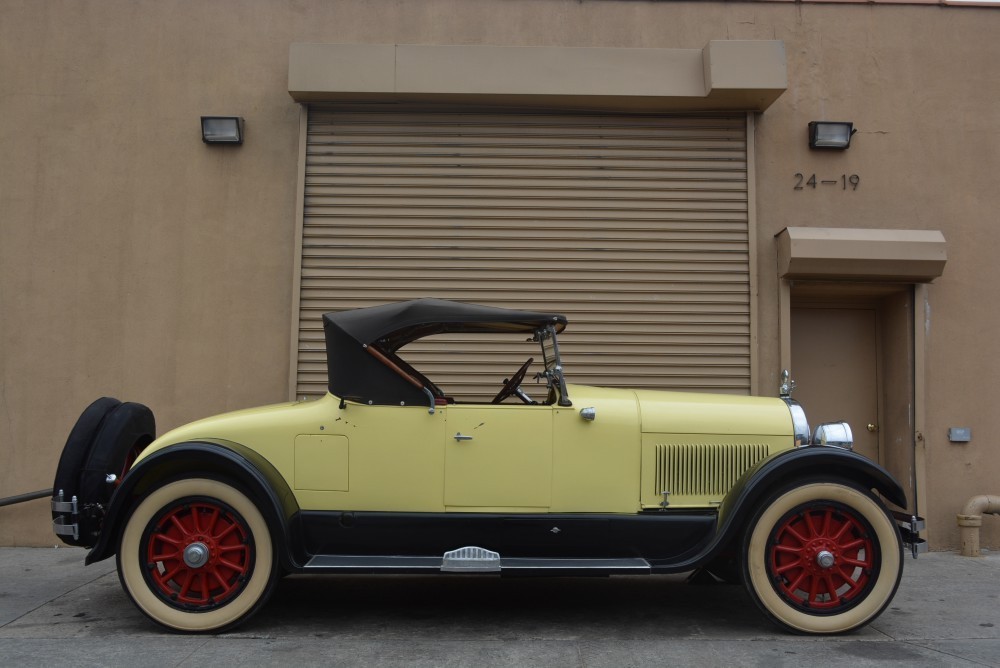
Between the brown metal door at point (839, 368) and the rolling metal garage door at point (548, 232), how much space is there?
75cm

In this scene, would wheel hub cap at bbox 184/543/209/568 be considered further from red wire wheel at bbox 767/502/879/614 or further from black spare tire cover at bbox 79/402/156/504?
red wire wheel at bbox 767/502/879/614

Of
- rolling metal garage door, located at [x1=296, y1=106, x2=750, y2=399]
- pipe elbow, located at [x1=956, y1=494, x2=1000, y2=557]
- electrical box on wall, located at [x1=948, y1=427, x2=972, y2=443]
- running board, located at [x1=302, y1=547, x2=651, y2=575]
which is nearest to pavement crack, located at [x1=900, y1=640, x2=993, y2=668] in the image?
running board, located at [x1=302, y1=547, x2=651, y2=575]

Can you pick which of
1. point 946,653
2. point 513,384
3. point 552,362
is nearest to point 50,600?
point 513,384

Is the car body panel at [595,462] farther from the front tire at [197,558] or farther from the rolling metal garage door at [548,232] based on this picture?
the rolling metal garage door at [548,232]

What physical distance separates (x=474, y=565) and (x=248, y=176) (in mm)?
4525

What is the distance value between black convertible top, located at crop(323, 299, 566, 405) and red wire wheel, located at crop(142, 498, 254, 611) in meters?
0.97

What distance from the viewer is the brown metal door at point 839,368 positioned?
762 centimetres

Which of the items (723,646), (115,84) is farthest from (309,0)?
(723,646)

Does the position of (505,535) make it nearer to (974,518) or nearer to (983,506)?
(974,518)

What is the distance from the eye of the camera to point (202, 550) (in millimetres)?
4516

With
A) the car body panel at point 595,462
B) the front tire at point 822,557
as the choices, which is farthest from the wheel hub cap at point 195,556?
the front tire at point 822,557

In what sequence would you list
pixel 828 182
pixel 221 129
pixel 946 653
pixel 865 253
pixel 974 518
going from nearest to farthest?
pixel 946 653, pixel 974 518, pixel 865 253, pixel 221 129, pixel 828 182

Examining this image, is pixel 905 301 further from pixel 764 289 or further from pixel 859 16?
pixel 859 16

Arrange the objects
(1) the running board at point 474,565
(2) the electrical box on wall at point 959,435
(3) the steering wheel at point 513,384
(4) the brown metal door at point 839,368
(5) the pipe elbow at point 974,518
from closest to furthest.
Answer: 1. (1) the running board at point 474,565
2. (3) the steering wheel at point 513,384
3. (5) the pipe elbow at point 974,518
4. (2) the electrical box on wall at point 959,435
5. (4) the brown metal door at point 839,368
